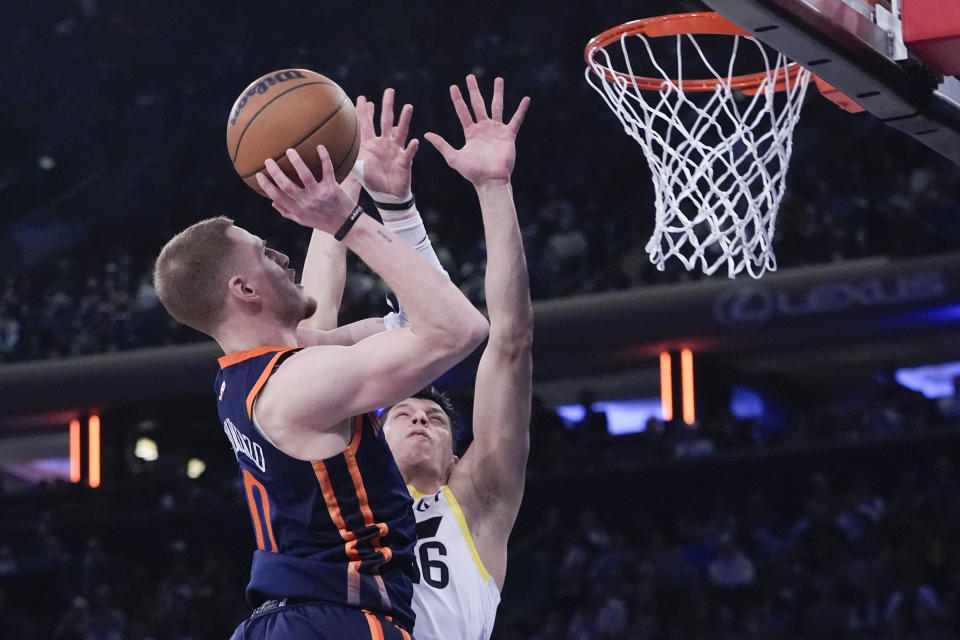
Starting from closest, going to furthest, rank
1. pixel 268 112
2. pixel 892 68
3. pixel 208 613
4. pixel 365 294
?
pixel 268 112
pixel 892 68
pixel 208 613
pixel 365 294

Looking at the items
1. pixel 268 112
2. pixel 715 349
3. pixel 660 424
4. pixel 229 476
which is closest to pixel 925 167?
pixel 715 349

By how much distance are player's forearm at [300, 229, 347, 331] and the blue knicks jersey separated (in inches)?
34.4

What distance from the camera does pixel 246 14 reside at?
15328mm

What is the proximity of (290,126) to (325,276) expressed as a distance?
2.97 ft

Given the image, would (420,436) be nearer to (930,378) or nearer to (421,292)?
(421,292)

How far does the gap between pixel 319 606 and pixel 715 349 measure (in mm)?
9398

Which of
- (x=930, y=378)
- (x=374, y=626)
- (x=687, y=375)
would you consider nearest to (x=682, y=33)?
(x=374, y=626)

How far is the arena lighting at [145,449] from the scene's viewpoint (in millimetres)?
14602

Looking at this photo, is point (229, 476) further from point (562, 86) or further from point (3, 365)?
point (562, 86)

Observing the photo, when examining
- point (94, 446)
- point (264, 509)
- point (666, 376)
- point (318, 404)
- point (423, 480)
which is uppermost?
point (318, 404)

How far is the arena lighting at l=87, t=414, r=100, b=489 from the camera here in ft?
46.1

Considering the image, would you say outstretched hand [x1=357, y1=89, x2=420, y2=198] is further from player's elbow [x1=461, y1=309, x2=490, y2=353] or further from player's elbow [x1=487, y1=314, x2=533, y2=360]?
player's elbow [x1=461, y1=309, x2=490, y2=353]

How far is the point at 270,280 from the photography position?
9.01ft

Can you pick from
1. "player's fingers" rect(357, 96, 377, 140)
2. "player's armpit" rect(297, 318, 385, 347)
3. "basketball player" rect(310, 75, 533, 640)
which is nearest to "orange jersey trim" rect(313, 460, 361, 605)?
"player's armpit" rect(297, 318, 385, 347)
